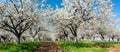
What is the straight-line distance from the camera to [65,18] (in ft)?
163

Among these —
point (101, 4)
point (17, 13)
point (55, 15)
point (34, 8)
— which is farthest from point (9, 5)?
point (101, 4)

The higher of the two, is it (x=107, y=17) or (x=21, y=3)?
(x=21, y=3)

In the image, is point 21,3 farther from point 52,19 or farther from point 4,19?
point 52,19

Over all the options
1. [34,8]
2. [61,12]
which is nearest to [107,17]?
[61,12]

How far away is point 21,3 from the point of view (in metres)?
46.4

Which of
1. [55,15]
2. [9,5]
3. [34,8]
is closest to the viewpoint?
[9,5]

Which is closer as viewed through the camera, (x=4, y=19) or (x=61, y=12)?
(x=4, y=19)

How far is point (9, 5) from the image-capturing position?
145 ft

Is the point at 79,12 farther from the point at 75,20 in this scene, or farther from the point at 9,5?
the point at 9,5

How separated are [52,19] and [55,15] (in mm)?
2472

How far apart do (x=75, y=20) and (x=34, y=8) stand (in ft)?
28.5

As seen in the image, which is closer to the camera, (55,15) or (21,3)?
(21,3)

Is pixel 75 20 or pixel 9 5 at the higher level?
pixel 9 5

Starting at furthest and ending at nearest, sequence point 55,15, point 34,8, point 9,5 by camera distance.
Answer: point 55,15, point 34,8, point 9,5
